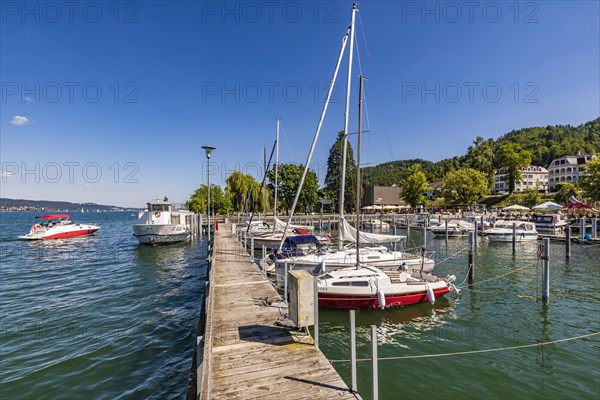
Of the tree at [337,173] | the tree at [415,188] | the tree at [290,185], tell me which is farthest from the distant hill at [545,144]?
the tree at [290,185]

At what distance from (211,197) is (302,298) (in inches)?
2428

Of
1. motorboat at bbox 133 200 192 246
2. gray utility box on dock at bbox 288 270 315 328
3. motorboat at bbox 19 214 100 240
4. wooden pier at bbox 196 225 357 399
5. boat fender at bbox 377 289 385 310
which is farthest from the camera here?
motorboat at bbox 19 214 100 240

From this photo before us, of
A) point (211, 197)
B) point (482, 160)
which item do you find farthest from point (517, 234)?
point (482, 160)

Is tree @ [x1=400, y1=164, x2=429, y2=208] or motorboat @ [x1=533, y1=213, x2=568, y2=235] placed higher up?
tree @ [x1=400, y1=164, x2=429, y2=208]

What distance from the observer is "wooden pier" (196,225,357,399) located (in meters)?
4.90

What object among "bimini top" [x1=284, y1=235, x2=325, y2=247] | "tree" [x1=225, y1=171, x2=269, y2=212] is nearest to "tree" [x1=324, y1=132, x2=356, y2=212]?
"tree" [x1=225, y1=171, x2=269, y2=212]

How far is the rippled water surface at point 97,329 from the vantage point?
27.4 feet

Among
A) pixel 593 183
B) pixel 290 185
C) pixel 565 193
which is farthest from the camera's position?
pixel 290 185

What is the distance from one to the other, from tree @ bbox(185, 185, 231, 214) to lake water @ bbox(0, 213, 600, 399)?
1754 inches

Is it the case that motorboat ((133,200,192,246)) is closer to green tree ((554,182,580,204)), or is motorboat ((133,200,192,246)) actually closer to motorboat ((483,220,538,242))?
motorboat ((483,220,538,242))

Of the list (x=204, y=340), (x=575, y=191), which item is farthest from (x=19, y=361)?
(x=575, y=191)

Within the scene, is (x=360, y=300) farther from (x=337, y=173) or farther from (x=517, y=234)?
(x=337, y=173)

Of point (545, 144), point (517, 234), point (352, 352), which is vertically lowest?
point (517, 234)

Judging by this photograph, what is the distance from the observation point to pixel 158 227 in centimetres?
3356
